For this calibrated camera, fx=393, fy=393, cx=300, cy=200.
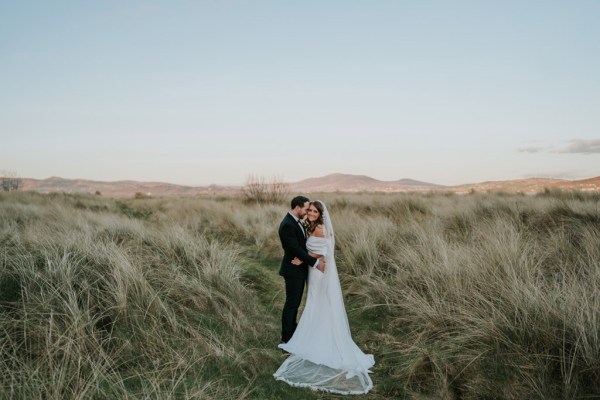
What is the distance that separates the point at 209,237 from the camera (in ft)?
35.4

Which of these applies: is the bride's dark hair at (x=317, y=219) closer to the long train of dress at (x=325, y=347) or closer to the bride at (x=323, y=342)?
the bride at (x=323, y=342)

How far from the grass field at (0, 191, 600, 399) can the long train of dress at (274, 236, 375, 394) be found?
17cm

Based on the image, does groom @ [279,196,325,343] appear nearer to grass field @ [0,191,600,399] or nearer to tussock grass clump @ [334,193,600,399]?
grass field @ [0,191,600,399]

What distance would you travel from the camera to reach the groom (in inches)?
191

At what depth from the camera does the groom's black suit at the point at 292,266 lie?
16.0ft

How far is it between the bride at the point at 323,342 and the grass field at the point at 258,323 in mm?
178

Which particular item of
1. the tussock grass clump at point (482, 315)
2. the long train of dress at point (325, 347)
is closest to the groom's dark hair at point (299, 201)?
the long train of dress at point (325, 347)

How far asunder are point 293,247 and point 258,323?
1.28 m

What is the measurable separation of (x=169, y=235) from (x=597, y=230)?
7.81 m

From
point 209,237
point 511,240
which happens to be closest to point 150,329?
point 511,240

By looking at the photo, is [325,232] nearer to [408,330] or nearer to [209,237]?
[408,330]

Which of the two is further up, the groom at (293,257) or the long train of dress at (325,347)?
the groom at (293,257)

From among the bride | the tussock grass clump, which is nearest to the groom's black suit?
the bride

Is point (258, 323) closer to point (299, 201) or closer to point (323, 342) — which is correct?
point (323, 342)
